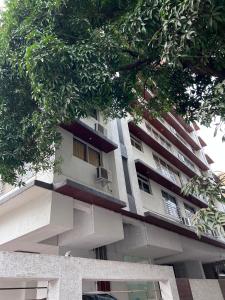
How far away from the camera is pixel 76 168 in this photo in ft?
26.7

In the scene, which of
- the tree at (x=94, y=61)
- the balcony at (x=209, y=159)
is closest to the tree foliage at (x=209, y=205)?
the tree at (x=94, y=61)

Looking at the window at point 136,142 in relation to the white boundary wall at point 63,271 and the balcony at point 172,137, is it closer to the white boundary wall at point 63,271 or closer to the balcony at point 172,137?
the balcony at point 172,137

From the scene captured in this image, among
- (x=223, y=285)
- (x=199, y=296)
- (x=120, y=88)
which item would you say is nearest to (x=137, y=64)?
(x=120, y=88)

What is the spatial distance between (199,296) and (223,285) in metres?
2.18

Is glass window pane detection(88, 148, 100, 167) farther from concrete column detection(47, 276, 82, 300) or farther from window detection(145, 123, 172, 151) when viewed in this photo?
window detection(145, 123, 172, 151)

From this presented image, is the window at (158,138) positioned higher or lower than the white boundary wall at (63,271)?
higher

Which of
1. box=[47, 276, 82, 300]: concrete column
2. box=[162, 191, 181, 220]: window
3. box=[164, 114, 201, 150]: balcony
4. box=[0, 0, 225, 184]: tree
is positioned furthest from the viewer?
box=[164, 114, 201, 150]: balcony

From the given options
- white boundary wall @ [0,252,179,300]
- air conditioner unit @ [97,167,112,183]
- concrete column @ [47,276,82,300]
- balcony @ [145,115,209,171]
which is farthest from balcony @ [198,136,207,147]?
concrete column @ [47,276,82,300]

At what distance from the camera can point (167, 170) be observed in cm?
1445

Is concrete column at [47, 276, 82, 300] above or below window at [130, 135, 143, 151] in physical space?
below

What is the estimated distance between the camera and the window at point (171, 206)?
11806 mm

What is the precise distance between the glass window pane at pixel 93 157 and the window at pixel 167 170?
15.4 feet

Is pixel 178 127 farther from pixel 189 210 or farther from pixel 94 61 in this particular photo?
pixel 94 61

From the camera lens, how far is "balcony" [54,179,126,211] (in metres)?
6.47
